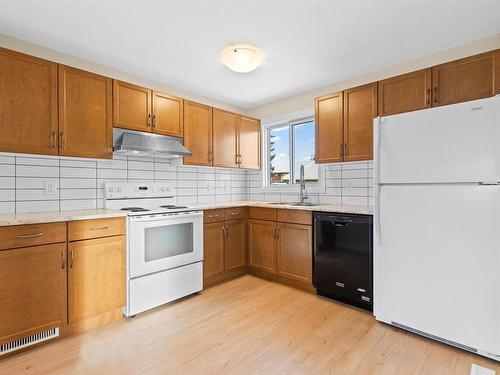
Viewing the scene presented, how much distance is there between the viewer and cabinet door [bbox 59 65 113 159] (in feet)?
7.57

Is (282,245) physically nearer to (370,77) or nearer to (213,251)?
(213,251)

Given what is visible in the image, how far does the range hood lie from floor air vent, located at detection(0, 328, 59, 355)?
1.55m

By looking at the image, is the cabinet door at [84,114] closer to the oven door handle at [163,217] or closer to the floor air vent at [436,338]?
the oven door handle at [163,217]

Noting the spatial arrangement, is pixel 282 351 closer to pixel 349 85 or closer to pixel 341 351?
pixel 341 351

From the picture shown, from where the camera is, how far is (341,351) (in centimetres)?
191

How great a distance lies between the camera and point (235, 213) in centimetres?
341

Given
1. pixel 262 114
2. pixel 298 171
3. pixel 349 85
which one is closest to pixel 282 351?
pixel 298 171

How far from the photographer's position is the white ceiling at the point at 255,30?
188 cm

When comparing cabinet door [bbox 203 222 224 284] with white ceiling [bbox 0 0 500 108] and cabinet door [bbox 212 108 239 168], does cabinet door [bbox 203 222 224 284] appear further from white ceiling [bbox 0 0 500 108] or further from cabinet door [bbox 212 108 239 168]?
white ceiling [bbox 0 0 500 108]

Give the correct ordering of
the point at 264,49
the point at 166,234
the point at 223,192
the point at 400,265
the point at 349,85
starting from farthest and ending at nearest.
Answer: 1. the point at 223,192
2. the point at 349,85
3. the point at 166,234
4. the point at 264,49
5. the point at 400,265

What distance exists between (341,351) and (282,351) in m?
0.41

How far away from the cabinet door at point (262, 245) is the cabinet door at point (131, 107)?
1709 mm

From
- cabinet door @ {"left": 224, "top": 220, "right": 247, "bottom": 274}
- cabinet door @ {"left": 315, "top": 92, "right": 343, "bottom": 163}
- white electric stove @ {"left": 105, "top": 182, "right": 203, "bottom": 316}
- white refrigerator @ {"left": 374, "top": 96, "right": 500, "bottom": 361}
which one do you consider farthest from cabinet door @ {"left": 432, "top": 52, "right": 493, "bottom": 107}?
white electric stove @ {"left": 105, "top": 182, "right": 203, "bottom": 316}

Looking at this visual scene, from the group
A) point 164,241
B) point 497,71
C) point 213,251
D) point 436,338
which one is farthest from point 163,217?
point 497,71
